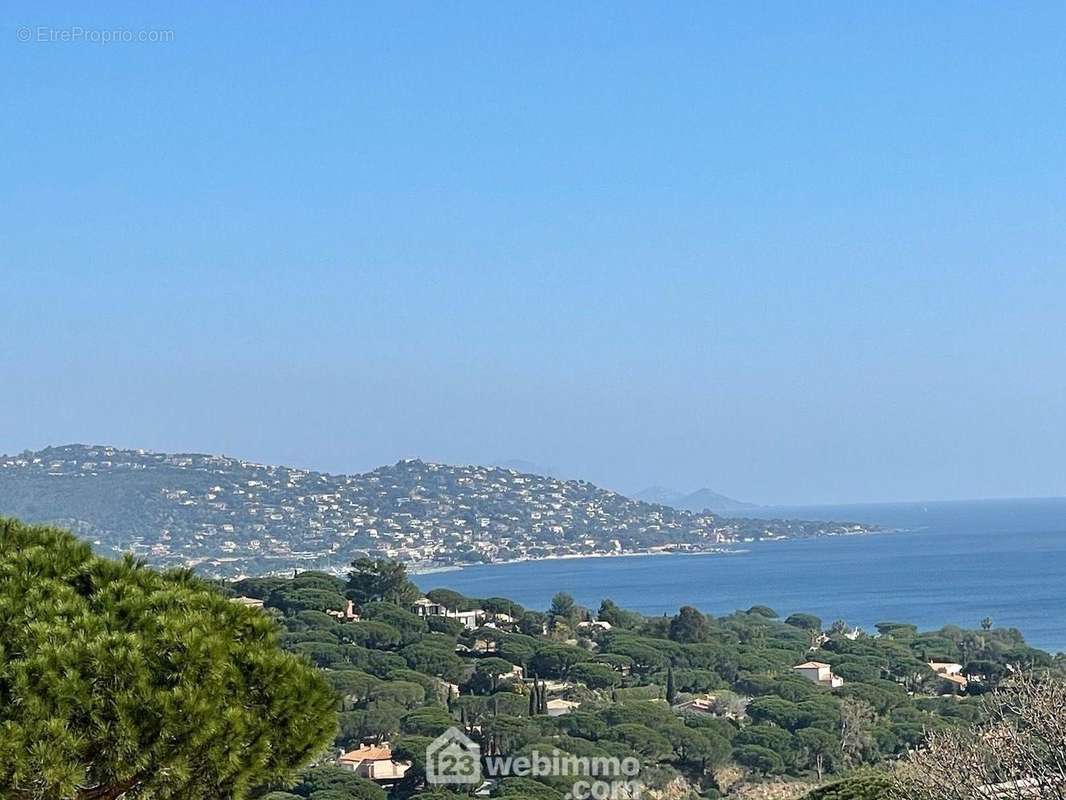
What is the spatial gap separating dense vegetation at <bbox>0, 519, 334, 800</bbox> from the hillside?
231 feet

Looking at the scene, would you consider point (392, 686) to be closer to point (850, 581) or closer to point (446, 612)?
point (446, 612)

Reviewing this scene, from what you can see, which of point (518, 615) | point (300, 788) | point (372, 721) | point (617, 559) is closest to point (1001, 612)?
point (518, 615)

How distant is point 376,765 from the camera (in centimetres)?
2019

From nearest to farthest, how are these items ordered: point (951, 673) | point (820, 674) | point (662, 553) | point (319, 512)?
point (820, 674)
point (951, 673)
point (319, 512)
point (662, 553)

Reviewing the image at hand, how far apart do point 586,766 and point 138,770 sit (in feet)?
50.1

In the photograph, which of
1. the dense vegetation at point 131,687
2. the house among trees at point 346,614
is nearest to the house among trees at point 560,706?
the house among trees at point 346,614

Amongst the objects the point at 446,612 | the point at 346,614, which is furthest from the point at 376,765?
the point at 446,612

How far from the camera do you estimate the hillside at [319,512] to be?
89.9 metres

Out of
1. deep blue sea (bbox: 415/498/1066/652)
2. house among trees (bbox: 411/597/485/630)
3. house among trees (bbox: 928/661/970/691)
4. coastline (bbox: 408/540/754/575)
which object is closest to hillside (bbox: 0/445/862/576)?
coastline (bbox: 408/540/754/575)

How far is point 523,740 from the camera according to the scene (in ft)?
68.9

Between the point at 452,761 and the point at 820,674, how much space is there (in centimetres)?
1309

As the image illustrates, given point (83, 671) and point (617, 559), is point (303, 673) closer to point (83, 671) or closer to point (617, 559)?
point (83, 671)

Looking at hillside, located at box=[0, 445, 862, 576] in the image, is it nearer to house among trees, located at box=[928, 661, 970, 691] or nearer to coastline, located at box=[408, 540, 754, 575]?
coastline, located at box=[408, 540, 754, 575]

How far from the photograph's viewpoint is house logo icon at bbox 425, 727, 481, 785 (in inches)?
751
